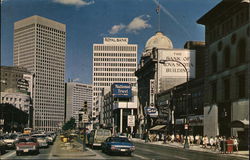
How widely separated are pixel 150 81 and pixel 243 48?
52238mm

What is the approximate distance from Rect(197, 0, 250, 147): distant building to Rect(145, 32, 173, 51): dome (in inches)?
2373

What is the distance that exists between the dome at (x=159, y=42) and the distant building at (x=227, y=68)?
60.3 metres

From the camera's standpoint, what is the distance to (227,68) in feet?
171

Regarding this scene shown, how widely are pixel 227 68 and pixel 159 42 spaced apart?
232 feet

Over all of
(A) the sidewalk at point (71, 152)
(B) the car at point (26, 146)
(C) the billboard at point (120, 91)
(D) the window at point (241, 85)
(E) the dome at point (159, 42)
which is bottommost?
(A) the sidewalk at point (71, 152)

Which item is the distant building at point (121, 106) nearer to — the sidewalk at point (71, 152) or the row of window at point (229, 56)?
the row of window at point (229, 56)

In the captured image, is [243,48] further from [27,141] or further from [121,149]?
[27,141]

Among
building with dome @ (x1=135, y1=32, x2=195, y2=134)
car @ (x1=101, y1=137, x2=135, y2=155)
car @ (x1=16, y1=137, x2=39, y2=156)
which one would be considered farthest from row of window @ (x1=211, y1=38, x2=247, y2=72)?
building with dome @ (x1=135, y1=32, x2=195, y2=134)

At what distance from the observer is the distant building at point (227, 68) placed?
47031mm

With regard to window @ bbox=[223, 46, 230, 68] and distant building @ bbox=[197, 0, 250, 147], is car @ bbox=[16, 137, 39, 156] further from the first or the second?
window @ bbox=[223, 46, 230, 68]

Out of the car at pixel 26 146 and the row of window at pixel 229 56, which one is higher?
the row of window at pixel 229 56

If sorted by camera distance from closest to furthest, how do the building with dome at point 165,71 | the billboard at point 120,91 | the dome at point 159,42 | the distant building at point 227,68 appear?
the distant building at point 227,68 < the building with dome at point 165,71 < the dome at point 159,42 < the billboard at point 120,91

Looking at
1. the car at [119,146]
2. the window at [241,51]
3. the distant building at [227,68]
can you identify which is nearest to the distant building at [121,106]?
the distant building at [227,68]

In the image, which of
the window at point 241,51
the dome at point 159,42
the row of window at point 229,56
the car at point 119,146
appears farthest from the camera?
the dome at point 159,42
